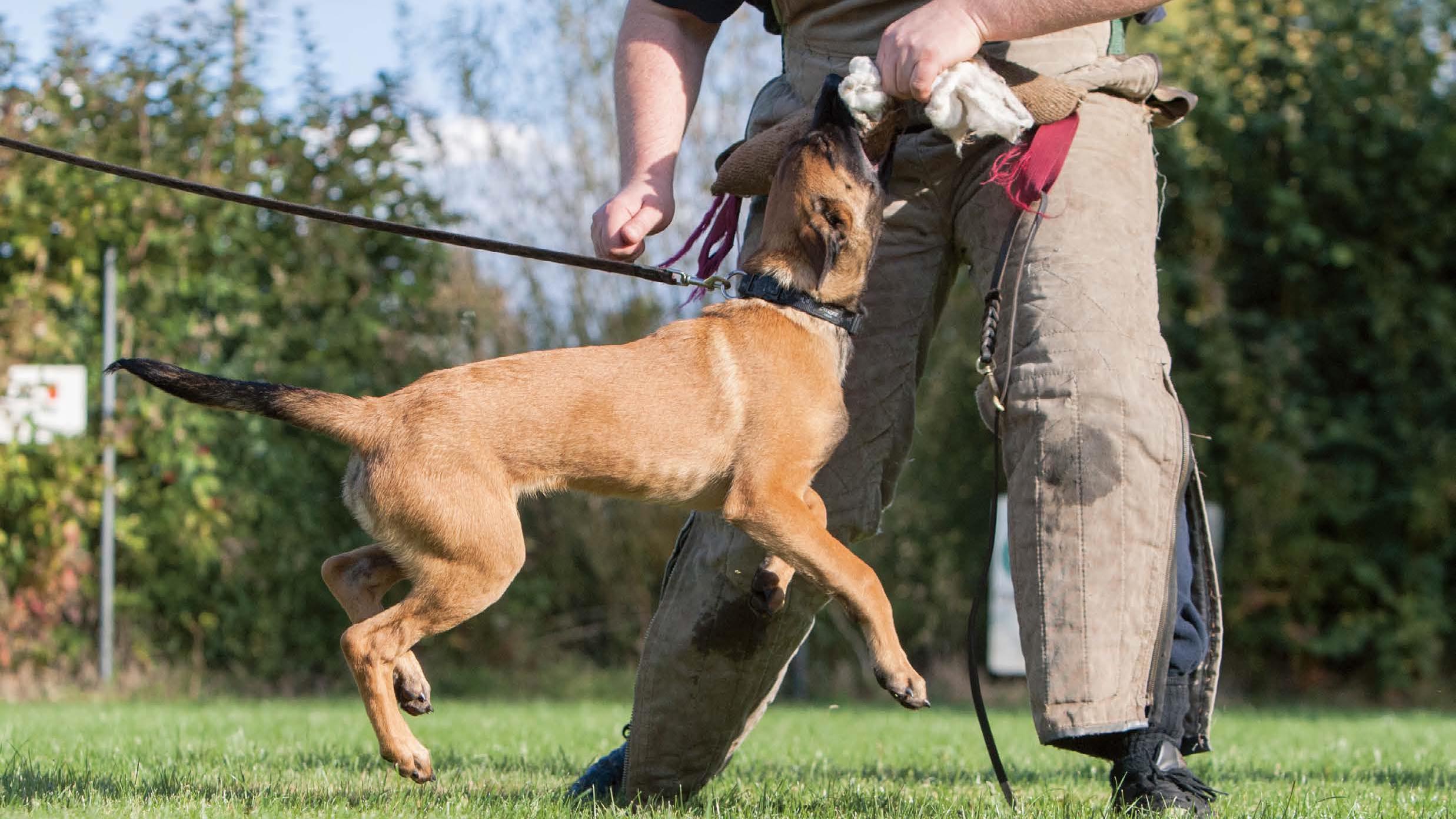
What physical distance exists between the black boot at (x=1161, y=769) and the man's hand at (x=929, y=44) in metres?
1.42

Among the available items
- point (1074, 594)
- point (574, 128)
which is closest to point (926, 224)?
point (1074, 594)

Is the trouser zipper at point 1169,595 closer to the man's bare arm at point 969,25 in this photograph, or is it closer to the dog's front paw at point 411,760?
the man's bare arm at point 969,25

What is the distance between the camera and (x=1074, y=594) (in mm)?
2967

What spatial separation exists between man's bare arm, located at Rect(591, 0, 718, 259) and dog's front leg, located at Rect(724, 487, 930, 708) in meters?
0.71

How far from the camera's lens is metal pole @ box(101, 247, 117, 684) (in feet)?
25.3

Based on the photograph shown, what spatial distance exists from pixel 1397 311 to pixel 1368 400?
0.54 metres

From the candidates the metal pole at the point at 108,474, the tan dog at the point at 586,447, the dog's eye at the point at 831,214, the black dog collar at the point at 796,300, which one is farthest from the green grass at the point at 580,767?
the dog's eye at the point at 831,214

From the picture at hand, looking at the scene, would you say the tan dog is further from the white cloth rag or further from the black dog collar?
the white cloth rag

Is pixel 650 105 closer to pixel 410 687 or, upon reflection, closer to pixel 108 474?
pixel 410 687

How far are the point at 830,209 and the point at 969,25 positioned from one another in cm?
65

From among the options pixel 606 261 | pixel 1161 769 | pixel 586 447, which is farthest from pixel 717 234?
pixel 1161 769

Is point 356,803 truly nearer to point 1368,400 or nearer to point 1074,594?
point 1074,594

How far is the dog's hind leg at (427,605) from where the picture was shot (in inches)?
122

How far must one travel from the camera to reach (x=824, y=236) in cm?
351
